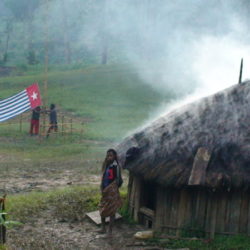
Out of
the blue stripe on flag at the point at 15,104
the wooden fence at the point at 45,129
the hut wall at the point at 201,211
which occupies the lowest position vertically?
the hut wall at the point at 201,211

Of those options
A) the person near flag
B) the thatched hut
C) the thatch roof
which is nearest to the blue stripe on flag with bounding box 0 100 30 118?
the person near flag

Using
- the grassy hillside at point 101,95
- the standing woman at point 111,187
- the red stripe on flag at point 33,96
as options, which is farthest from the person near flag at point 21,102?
the standing woman at point 111,187

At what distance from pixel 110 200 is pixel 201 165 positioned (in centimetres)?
185

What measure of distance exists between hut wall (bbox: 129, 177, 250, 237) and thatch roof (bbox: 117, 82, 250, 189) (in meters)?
0.44

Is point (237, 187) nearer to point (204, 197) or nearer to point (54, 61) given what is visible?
point (204, 197)

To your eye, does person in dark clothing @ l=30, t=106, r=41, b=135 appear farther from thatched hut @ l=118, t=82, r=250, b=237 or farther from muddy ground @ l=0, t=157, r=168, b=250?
thatched hut @ l=118, t=82, r=250, b=237

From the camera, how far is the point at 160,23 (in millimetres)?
42969

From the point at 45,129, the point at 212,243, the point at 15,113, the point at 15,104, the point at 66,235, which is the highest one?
the point at 15,104

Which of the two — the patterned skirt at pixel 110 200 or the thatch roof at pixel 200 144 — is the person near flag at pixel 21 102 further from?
the patterned skirt at pixel 110 200

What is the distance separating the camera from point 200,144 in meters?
8.74

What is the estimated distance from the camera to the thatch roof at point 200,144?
8.31 m

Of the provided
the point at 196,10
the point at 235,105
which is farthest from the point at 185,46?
the point at 235,105

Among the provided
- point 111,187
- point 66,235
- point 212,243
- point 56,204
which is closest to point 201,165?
point 212,243

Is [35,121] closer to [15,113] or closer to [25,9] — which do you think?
[15,113]
